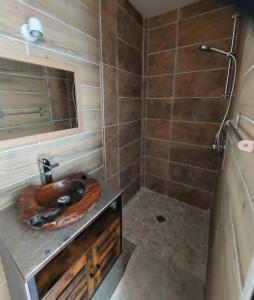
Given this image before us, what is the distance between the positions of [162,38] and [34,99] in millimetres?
1624

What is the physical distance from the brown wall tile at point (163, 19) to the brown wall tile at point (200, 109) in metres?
0.86

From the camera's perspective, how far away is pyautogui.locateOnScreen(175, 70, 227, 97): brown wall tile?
163 cm

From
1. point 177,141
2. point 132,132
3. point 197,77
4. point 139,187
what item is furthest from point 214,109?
point 139,187

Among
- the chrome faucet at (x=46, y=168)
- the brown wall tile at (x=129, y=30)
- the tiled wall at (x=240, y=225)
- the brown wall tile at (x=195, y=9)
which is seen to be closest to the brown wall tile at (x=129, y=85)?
the brown wall tile at (x=129, y=30)

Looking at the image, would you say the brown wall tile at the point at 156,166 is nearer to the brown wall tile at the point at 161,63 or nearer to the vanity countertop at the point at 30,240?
the brown wall tile at the point at 161,63

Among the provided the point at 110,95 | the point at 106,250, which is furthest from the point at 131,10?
the point at 106,250

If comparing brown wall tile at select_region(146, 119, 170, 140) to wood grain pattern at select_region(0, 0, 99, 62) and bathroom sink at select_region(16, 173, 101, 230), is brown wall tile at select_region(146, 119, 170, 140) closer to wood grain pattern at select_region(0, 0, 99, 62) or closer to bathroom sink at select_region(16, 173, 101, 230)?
wood grain pattern at select_region(0, 0, 99, 62)

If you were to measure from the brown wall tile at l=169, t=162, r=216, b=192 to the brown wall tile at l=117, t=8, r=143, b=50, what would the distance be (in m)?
1.54

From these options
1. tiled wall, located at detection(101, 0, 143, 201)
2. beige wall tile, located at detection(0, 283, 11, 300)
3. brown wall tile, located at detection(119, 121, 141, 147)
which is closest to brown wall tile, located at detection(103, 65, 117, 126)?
tiled wall, located at detection(101, 0, 143, 201)

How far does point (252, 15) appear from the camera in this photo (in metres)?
0.22

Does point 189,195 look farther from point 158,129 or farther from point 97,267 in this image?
point 97,267

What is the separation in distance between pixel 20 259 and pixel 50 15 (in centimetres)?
132

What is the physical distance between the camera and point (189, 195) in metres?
2.09

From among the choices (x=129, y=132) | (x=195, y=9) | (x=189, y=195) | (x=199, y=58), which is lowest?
(x=189, y=195)
